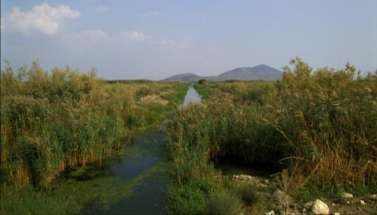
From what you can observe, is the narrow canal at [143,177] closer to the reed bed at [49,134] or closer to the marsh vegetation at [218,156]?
the marsh vegetation at [218,156]

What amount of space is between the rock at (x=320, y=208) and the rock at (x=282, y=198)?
482 mm

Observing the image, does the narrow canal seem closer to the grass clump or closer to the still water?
the grass clump

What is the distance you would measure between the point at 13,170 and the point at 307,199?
6.26 meters

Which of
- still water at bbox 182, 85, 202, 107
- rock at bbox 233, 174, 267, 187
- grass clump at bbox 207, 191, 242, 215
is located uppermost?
still water at bbox 182, 85, 202, 107

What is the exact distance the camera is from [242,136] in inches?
335

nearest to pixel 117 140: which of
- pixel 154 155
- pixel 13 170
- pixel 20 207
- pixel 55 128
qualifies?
pixel 154 155

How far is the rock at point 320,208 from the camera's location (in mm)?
4898

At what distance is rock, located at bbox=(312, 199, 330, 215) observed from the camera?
4898 millimetres

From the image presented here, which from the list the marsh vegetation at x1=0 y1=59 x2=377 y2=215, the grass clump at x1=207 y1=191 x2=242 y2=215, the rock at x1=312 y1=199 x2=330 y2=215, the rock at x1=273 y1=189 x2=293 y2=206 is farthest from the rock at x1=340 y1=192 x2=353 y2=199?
the grass clump at x1=207 y1=191 x2=242 y2=215

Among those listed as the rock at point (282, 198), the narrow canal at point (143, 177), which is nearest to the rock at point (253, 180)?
the rock at point (282, 198)

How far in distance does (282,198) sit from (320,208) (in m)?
0.70

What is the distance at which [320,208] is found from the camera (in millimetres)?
Result: 4922

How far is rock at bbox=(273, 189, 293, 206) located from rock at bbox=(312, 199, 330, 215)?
1.58 ft

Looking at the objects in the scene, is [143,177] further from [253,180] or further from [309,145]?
[309,145]
